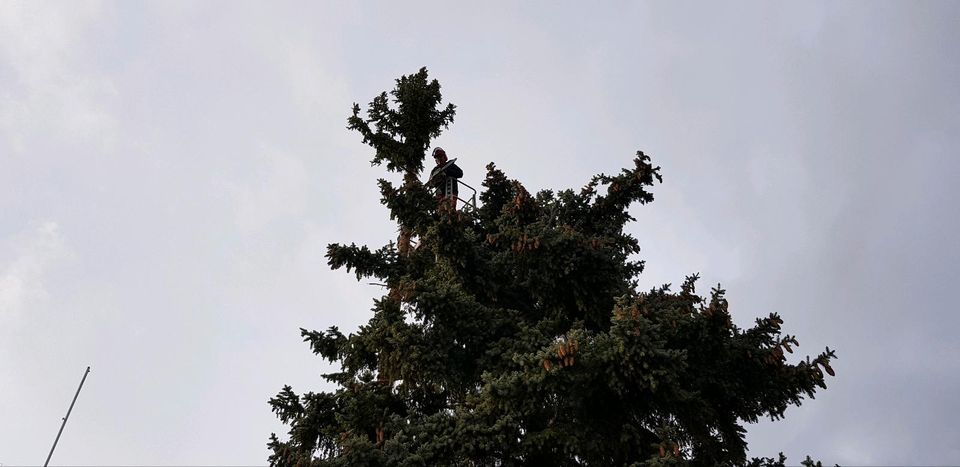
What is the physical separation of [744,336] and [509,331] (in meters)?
3.80

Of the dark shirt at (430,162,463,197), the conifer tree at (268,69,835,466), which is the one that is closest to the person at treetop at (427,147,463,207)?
the dark shirt at (430,162,463,197)

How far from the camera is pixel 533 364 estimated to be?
313 inches

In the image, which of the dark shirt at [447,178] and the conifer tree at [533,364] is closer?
the conifer tree at [533,364]

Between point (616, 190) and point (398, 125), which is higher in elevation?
point (398, 125)

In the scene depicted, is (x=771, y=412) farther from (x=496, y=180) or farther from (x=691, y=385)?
(x=496, y=180)

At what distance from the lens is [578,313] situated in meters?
10.6

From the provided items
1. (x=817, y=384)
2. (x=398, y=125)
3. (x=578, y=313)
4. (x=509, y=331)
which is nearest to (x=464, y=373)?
(x=509, y=331)

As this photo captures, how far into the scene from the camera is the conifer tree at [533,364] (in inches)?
312

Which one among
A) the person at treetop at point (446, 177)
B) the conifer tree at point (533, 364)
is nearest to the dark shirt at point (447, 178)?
the person at treetop at point (446, 177)

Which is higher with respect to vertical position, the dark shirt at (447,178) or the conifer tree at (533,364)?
the dark shirt at (447,178)

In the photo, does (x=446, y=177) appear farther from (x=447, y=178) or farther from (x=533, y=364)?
(x=533, y=364)

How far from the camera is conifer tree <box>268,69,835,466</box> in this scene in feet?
26.0

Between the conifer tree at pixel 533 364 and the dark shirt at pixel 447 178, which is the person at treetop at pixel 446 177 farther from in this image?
the conifer tree at pixel 533 364

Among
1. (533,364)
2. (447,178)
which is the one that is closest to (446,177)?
(447,178)
